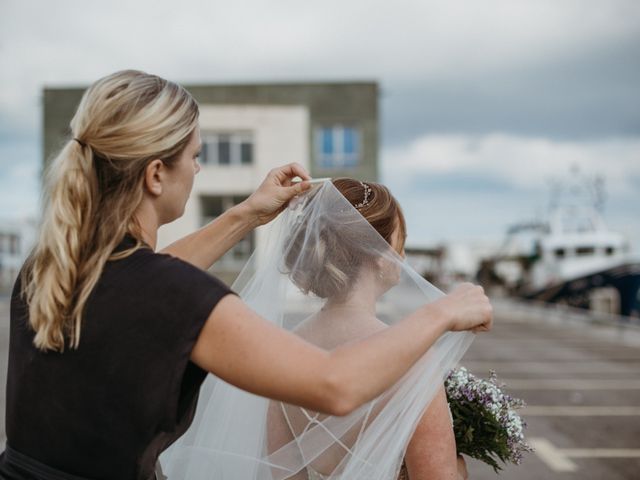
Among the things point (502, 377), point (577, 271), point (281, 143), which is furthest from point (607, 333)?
point (281, 143)

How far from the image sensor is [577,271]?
31953 mm

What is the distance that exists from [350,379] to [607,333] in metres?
20.6

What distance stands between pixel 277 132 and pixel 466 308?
2945cm

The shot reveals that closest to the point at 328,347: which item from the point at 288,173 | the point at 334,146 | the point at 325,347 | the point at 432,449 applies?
the point at 325,347

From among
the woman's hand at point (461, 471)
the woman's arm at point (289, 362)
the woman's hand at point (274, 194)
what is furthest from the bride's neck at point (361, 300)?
the woman's arm at point (289, 362)

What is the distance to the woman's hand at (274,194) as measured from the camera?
2289 mm

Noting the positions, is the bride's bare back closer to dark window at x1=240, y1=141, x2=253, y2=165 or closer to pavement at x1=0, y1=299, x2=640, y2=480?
pavement at x1=0, y1=299, x2=640, y2=480

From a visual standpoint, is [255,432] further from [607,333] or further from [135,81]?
[607,333]

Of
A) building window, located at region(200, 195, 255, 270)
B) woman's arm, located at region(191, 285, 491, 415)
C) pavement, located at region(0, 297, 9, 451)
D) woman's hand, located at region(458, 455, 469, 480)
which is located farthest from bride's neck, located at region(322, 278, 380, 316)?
building window, located at region(200, 195, 255, 270)

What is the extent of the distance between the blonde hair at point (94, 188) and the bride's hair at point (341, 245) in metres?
0.65

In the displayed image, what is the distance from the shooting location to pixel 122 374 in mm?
1396

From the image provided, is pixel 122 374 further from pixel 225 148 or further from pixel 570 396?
pixel 225 148

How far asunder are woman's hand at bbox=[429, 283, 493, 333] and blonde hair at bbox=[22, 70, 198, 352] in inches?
28.0

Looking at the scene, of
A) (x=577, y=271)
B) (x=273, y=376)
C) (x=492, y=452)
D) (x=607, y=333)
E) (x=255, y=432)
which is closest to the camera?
(x=273, y=376)
